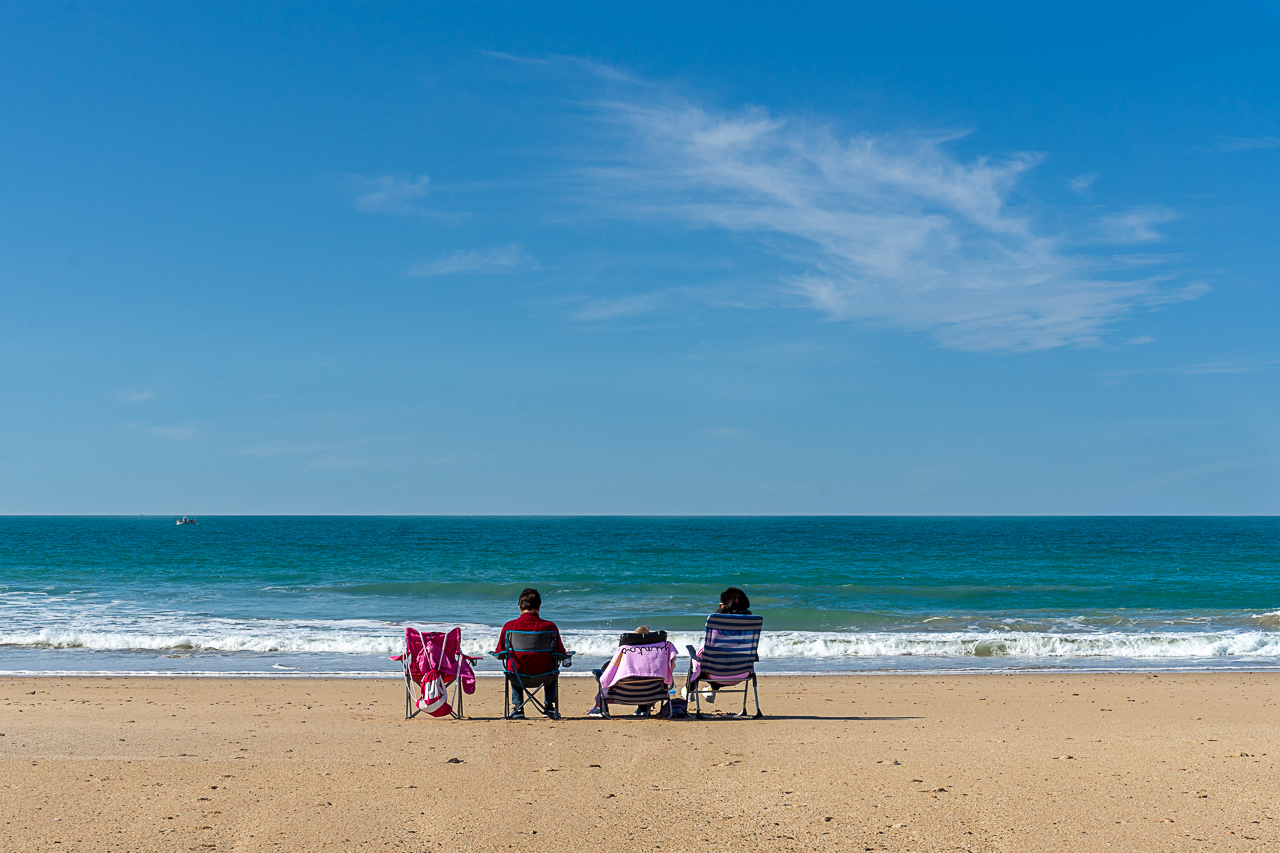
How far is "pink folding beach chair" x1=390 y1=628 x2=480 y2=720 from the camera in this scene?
321 inches

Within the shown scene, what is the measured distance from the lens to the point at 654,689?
8.19m

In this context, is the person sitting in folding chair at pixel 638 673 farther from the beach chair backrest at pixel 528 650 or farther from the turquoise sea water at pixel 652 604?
the turquoise sea water at pixel 652 604

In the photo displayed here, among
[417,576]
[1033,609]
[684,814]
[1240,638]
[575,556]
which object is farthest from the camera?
[575,556]

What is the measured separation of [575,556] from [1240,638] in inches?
1291

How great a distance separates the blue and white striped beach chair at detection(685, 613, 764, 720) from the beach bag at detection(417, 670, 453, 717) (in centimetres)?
218

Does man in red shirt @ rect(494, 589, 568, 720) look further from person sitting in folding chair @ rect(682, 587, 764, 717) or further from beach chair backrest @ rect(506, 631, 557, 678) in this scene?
person sitting in folding chair @ rect(682, 587, 764, 717)

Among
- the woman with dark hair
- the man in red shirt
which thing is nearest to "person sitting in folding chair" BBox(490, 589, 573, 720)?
the man in red shirt

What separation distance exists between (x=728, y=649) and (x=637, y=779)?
301 centimetres

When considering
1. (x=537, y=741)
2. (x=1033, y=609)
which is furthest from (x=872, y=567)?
(x=537, y=741)

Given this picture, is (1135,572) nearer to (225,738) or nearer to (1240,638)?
(1240,638)

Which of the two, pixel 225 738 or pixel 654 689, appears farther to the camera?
pixel 654 689

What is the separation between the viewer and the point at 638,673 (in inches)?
320

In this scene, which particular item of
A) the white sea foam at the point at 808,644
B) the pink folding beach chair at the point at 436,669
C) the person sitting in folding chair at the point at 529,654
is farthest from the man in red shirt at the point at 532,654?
the white sea foam at the point at 808,644

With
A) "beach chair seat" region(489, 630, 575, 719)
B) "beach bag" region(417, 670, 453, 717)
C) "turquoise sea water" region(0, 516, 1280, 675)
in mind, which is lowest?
"turquoise sea water" region(0, 516, 1280, 675)
